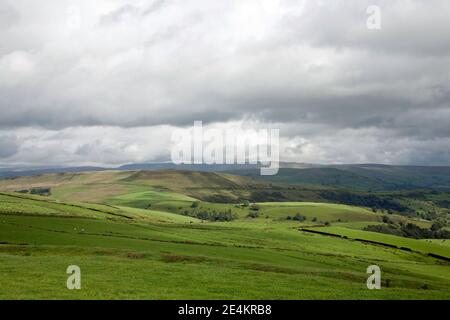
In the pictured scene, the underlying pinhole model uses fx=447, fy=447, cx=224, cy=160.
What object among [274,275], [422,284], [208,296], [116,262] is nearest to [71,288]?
[208,296]

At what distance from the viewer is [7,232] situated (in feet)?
283

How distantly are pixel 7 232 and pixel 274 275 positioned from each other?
59.6m

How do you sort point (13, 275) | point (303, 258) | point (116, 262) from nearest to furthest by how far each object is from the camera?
point (13, 275)
point (116, 262)
point (303, 258)

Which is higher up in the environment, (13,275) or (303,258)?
(13,275)

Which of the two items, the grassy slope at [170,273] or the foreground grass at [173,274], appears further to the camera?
the grassy slope at [170,273]

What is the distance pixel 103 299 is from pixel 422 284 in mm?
40246

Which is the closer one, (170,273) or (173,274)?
(173,274)

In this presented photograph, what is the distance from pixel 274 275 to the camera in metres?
50.4

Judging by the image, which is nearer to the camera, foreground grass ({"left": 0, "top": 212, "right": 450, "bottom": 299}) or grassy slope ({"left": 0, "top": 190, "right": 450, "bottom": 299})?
foreground grass ({"left": 0, "top": 212, "right": 450, "bottom": 299})
